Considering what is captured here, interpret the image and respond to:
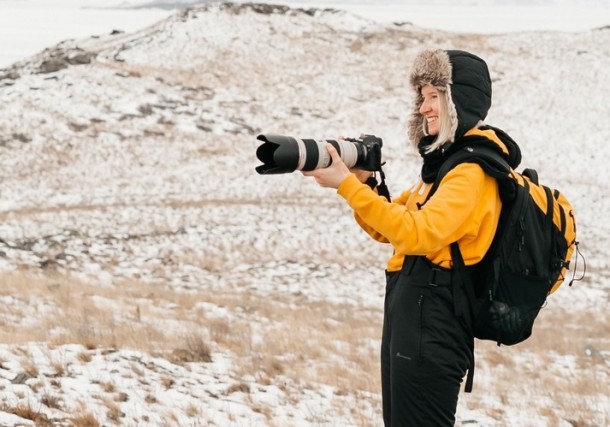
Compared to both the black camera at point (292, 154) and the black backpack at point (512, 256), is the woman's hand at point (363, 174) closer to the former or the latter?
the black camera at point (292, 154)

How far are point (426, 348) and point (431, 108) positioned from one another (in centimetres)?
116

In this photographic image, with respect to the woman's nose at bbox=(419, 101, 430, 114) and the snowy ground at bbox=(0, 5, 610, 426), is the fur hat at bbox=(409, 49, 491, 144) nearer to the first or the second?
the woman's nose at bbox=(419, 101, 430, 114)


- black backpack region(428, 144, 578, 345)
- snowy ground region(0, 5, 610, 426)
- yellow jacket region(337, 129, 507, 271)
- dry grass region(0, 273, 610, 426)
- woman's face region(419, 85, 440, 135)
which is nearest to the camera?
yellow jacket region(337, 129, 507, 271)

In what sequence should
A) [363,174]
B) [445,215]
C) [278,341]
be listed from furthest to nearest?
1. [278,341]
2. [363,174]
3. [445,215]

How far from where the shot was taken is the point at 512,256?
2785mm

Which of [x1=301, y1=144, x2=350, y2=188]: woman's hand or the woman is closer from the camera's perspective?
the woman

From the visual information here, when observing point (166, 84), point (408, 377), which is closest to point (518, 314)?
point (408, 377)

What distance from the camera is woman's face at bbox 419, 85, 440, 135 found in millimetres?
2943

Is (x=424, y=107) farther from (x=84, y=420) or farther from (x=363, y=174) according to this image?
(x=84, y=420)

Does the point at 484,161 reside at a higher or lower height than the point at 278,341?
higher

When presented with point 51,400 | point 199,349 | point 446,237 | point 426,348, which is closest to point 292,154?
point 446,237

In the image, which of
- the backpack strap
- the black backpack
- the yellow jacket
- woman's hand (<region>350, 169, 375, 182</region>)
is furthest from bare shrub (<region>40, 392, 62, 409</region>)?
the backpack strap

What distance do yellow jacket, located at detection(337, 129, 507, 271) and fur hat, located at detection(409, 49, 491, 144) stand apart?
0.08m

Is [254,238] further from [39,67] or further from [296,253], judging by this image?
[39,67]
